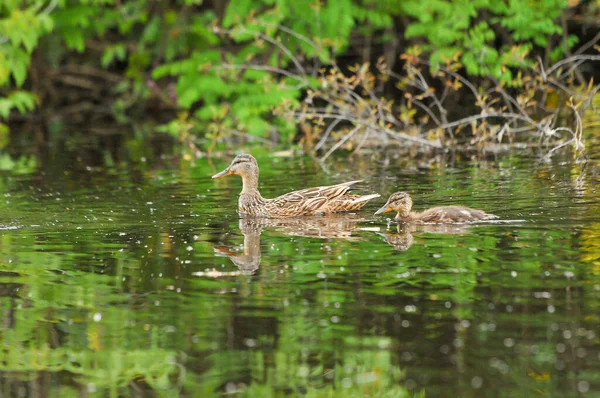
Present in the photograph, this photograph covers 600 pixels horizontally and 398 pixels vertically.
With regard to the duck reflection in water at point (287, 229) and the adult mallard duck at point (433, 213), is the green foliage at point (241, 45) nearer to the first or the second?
the duck reflection in water at point (287, 229)

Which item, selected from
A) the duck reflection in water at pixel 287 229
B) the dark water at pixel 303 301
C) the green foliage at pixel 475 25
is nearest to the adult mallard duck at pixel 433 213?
the dark water at pixel 303 301

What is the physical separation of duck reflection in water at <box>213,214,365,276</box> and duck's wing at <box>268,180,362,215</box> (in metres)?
0.14

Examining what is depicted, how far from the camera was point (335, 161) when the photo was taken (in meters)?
21.2

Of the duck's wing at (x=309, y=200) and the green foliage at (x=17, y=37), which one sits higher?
the green foliage at (x=17, y=37)

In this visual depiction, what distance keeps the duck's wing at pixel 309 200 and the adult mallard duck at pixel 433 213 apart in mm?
878

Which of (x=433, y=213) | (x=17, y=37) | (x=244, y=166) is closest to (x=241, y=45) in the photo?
(x=17, y=37)

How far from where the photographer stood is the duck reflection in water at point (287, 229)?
12.0 m

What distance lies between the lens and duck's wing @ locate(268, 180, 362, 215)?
1483cm

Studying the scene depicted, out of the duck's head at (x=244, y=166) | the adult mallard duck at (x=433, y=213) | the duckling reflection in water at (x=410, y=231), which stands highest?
the duck's head at (x=244, y=166)

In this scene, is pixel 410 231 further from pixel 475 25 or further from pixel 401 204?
→ pixel 475 25

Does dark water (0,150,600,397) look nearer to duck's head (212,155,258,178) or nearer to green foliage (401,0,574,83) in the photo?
duck's head (212,155,258,178)

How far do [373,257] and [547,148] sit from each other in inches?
368

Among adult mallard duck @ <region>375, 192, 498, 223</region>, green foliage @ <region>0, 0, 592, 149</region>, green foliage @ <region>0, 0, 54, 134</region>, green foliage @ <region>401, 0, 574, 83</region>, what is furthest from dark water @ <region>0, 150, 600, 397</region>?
green foliage @ <region>0, 0, 54, 134</region>

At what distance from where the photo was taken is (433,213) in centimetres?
1363
